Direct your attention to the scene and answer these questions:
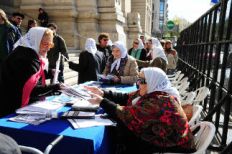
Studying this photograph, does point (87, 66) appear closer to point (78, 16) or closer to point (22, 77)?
point (22, 77)

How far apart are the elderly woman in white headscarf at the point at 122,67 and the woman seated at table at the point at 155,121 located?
7.43 ft

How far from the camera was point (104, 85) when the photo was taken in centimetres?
496

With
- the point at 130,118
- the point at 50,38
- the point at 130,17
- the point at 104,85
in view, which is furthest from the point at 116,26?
the point at 130,118

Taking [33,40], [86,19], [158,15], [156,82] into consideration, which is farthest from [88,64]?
[158,15]

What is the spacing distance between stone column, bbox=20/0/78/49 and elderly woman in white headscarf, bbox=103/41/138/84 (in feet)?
27.5

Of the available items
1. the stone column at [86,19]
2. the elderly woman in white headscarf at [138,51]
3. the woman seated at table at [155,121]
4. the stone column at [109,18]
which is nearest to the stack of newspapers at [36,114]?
the woman seated at table at [155,121]

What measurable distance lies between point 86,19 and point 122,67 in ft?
29.5

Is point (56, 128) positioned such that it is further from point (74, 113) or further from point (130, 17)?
point (130, 17)

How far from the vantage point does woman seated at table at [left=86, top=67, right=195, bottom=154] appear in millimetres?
2570

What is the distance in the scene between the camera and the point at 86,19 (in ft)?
45.0

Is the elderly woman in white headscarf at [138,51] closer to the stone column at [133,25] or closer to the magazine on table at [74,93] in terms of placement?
the magazine on table at [74,93]

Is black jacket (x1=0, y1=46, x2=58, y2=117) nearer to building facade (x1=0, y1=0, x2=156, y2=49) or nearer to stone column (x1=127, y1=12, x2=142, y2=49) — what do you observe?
building facade (x1=0, y1=0, x2=156, y2=49)

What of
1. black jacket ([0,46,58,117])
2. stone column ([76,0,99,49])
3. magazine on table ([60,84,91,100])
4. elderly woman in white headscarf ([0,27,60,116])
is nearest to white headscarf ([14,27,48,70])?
elderly woman in white headscarf ([0,27,60,116])

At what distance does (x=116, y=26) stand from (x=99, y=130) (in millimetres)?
12014
